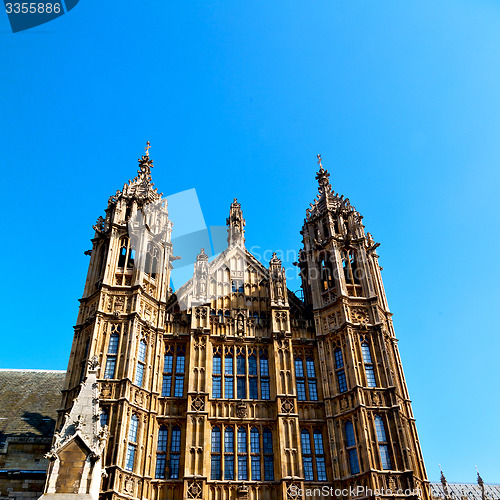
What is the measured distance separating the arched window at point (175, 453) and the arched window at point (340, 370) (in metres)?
10.4

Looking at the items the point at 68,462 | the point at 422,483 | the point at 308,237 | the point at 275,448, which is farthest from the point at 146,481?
the point at 308,237

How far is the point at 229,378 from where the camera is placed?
33.1 m

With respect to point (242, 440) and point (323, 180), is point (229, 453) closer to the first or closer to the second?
point (242, 440)

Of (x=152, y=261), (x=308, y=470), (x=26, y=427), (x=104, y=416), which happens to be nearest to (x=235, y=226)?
(x=152, y=261)

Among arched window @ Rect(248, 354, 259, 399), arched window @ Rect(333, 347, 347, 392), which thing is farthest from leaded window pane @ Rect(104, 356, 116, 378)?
arched window @ Rect(333, 347, 347, 392)

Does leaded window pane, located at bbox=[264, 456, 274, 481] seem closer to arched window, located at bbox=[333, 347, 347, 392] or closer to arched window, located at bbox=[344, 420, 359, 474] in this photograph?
arched window, located at bbox=[344, 420, 359, 474]

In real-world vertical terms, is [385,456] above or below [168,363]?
below

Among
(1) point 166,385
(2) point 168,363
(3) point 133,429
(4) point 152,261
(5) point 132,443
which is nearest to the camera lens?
(5) point 132,443

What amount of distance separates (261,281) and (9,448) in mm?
19294

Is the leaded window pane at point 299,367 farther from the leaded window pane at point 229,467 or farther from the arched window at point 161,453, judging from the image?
the arched window at point 161,453

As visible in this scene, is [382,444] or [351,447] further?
[351,447]

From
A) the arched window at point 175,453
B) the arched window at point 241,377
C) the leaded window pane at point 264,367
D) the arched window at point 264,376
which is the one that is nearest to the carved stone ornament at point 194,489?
the arched window at point 175,453

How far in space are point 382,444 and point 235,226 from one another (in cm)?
1971

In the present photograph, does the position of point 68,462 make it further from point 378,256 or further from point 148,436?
point 378,256
